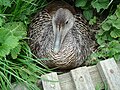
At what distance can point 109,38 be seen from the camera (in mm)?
3768

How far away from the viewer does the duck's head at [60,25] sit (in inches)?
135

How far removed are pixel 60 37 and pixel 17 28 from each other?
431mm

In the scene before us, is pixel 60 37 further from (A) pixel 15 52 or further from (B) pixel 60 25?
(A) pixel 15 52

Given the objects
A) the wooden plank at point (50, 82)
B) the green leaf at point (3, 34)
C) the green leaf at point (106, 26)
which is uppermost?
the green leaf at point (3, 34)

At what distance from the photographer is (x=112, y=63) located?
11.0ft

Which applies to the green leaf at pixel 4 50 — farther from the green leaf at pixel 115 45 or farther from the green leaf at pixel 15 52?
the green leaf at pixel 115 45

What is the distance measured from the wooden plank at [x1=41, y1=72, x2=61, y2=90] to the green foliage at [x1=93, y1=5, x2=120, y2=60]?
606mm

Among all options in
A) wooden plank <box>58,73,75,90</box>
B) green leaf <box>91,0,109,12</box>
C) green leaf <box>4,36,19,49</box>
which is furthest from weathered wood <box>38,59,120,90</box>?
green leaf <box>91,0,109,12</box>

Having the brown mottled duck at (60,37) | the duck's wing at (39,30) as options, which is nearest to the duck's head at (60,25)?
the brown mottled duck at (60,37)

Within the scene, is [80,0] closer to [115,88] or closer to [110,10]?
[110,10]

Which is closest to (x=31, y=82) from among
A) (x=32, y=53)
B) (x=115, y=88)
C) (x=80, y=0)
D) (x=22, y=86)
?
(x=22, y=86)

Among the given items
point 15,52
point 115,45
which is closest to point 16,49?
point 15,52

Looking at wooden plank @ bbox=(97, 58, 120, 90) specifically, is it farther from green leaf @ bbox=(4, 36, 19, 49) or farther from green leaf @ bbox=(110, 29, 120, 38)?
green leaf @ bbox=(4, 36, 19, 49)

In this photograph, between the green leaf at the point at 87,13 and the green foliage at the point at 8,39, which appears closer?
the green foliage at the point at 8,39
